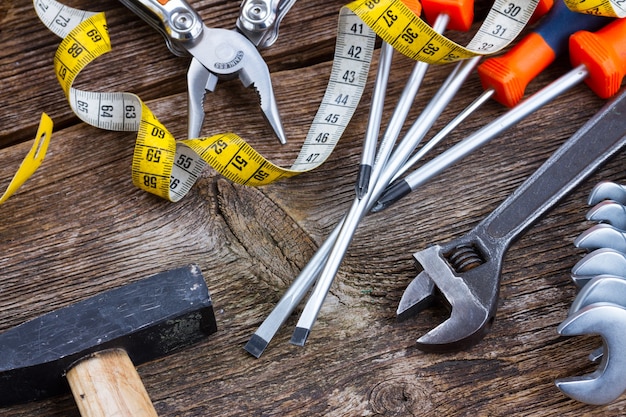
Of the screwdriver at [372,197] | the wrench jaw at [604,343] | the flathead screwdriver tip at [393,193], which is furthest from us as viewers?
the flathead screwdriver tip at [393,193]

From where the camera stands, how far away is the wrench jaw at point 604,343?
98 cm

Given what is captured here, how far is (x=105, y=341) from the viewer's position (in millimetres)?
→ 1026

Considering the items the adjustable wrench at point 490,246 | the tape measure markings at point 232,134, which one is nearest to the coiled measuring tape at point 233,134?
the tape measure markings at point 232,134

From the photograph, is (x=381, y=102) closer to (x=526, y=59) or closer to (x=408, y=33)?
(x=408, y=33)

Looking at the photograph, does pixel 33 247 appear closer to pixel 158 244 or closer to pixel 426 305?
pixel 158 244

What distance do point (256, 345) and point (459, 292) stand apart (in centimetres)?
28

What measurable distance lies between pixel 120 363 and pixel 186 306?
11 cm

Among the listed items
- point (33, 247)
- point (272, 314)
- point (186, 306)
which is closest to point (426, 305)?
point (272, 314)

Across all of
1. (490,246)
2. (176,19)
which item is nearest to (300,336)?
(490,246)

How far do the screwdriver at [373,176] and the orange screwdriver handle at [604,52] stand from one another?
180 millimetres

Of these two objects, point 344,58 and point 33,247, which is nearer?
point 33,247

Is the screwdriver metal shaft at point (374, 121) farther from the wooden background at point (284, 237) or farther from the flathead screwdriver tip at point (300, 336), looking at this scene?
the flathead screwdriver tip at point (300, 336)

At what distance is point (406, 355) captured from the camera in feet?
3.67

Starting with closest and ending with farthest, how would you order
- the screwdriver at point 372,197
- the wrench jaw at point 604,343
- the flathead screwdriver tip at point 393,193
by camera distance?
the wrench jaw at point 604,343 → the screwdriver at point 372,197 → the flathead screwdriver tip at point 393,193
